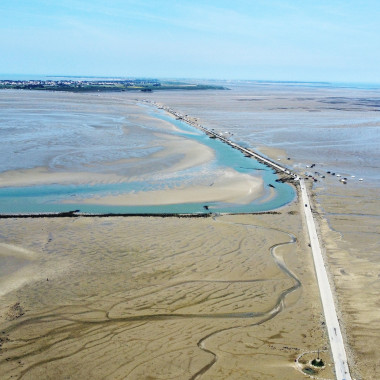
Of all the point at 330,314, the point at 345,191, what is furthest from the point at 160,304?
the point at 345,191

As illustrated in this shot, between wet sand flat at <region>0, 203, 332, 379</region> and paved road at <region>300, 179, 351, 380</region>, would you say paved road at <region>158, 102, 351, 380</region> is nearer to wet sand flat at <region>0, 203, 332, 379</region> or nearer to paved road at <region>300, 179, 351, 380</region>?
paved road at <region>300, 179, 351, 380</region>

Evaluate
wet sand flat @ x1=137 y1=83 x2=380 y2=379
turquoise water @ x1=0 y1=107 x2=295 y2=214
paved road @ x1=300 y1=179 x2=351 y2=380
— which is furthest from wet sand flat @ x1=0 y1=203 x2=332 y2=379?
turquoise water @ x1=0 y1=107 x2=295 y2=214

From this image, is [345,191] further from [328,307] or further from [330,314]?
[330,314]

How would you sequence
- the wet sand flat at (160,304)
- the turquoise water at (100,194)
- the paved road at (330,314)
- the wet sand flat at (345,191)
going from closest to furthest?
the paved road at (330,314) → the wet sand flat at (160,304) → the wet sand flat at (345,191) → the turquoise water at (100,194)

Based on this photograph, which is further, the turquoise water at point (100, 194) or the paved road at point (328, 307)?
the turquoise water at point (100, 194)

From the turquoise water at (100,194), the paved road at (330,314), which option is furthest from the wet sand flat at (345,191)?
the turquoise water at (100,194)

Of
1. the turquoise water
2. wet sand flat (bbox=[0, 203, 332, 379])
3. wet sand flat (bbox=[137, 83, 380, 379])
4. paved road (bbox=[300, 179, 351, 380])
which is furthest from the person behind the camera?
the turquoise water

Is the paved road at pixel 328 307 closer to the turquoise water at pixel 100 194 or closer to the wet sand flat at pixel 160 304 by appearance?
the wet sand flat at pixel 160 304

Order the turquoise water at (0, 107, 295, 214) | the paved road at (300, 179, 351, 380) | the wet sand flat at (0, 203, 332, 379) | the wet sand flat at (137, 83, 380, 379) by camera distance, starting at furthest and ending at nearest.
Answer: the turquoise water at (0, 107, 295, 214)
the wet sand flat at (137, 83, 380, 379)
the wet sand flat at (0, 203, 332, 379)
the paved road at (300, 179, 351, 380)

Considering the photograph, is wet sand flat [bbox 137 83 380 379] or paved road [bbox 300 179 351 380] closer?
paved road [bbox 300 179 351 380]
